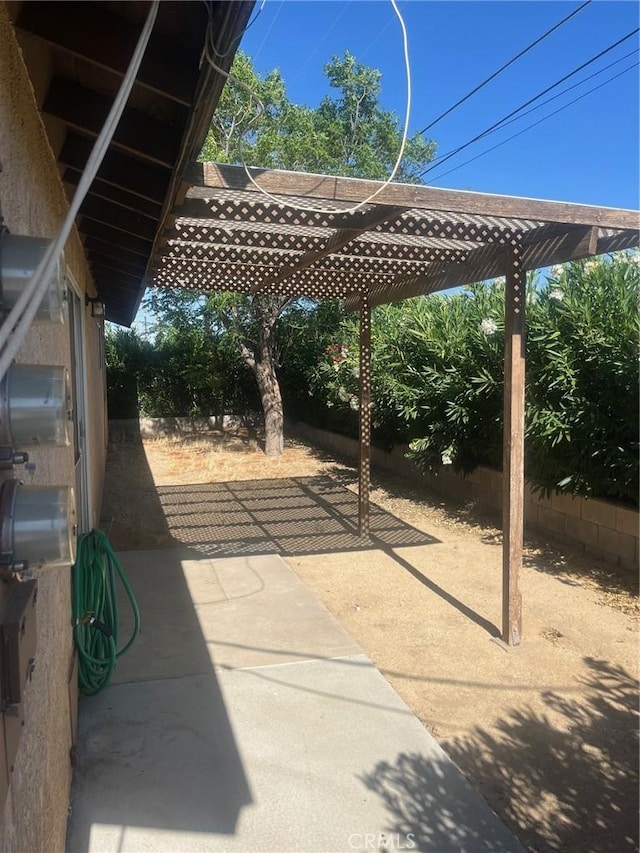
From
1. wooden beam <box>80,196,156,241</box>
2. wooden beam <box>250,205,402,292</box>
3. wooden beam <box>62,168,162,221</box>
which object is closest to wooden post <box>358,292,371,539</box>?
wooden beam <box>250,205,402,292</box>

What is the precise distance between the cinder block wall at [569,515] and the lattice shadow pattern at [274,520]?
1.10m

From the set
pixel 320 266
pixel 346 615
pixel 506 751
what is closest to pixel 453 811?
pixel 506 751

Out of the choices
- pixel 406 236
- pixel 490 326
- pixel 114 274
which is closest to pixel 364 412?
pixel 490 326

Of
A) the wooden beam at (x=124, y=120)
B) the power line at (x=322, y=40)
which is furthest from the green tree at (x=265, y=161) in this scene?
the wooden beam at (x=124, y=120)

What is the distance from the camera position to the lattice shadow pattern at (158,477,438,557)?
6504 millimetres

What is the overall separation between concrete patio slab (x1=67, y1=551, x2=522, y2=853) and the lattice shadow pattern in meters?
2.30

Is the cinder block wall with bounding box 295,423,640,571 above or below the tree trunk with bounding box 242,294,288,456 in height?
below

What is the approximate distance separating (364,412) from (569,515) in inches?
93.9

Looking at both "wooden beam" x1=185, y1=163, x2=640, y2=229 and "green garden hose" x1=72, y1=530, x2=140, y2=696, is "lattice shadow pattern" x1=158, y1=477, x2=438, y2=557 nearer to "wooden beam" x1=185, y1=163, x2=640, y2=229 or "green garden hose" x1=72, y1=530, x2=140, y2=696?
"green garden hose" x1=72, y1=530, x2=140, y2=696

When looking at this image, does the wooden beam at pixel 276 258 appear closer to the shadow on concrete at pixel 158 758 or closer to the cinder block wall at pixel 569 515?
the cinder block wall at pixel 569 515

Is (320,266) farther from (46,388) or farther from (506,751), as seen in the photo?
(46,388)

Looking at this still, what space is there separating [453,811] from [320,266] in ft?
13.9

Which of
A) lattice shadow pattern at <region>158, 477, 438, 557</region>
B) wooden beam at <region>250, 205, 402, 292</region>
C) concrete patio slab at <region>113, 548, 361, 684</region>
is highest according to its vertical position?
wooden beam at <region>250, 205, 402, 292</region>

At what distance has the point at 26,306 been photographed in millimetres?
1051
